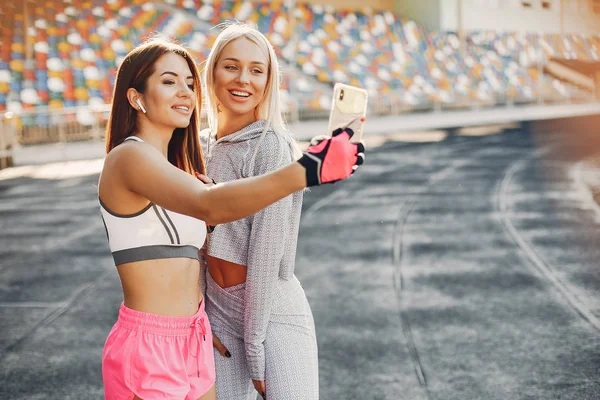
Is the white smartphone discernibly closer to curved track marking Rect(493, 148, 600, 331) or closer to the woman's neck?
the woman's neck

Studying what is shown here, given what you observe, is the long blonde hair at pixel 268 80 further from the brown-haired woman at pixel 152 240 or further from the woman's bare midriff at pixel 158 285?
the woman's bare midriff at pixel 158 285

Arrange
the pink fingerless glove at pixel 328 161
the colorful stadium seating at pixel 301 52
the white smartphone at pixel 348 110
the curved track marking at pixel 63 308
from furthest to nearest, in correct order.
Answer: the colorful stadium seating at pixel 301 52
the curved track marking at pixel 63 308
the white smartphone at pixel 348 110
the pink fingerless glove at pixel 328 161

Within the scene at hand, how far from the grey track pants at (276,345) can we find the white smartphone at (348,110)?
883 millimetres

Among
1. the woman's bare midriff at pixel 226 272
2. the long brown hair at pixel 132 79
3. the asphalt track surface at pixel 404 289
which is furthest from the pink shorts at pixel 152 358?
the asphalt track surface at pixel 404 289

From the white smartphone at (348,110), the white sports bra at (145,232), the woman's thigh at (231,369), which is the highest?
the white smartphone at (348,110)

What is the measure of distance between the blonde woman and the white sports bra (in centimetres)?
33

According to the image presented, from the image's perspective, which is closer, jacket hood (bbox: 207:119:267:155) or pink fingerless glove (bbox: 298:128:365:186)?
pink fingerless glove (bbox: 298:128:365:186)

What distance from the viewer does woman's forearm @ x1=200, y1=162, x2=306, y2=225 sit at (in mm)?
1776

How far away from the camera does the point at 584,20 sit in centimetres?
4797

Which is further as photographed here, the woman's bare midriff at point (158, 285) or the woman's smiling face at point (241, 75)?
the woman's smiling face at point (241, 75)

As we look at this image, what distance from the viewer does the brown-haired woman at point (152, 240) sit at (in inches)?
84.2

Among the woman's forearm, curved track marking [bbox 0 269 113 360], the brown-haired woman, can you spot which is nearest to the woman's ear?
the brown-haired woman

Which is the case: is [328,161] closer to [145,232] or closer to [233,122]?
[145,232]

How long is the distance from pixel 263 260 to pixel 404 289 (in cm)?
451
